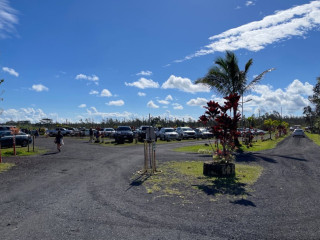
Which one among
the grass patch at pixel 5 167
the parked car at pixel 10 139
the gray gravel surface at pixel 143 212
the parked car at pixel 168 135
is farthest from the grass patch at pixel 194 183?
the parked car at pixel 168 135

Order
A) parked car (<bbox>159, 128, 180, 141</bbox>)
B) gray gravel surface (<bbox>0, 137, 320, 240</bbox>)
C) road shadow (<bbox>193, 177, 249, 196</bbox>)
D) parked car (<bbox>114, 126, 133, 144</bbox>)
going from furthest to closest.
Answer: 1. parked car (<bbox>159, 128, 180, 141</bbox>)
2. parked car (<bbox>114, 126, 133, 144</bbox>)
3. road shadow (<bbox>193, 177, 249, 196</bbox>)
4. gray gravel surface (<bbox>0, 137, 320, 240</bbox>)

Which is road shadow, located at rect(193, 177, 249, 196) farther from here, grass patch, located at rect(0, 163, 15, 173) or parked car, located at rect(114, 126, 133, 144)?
parked car, located at rect(114, 126, 133, 144)

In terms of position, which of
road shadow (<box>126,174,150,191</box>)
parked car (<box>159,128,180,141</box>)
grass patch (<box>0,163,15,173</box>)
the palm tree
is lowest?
road shadow (<box>126,174,150,191</box>)

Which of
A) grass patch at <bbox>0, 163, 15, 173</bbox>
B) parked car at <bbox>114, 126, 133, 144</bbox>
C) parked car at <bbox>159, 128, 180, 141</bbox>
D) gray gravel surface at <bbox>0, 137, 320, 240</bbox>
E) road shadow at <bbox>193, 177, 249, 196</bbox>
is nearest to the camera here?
gray gravel surface at <bbox>0, 137, 320, 240</bbox>

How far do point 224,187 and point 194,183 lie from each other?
0.99 metres

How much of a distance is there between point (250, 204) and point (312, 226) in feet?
5.20

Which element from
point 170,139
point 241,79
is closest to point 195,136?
point 170,139

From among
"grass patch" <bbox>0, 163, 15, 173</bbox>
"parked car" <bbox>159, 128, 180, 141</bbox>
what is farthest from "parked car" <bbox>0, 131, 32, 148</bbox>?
"parked car" <bbox>159, 128, 180, 141</bbox>

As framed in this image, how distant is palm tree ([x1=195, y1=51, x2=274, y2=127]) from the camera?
19.7 metres

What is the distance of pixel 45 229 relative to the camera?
4902mm

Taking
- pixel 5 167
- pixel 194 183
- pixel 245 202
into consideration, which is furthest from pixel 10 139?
pixel 245 202

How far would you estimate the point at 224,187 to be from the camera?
8.20m

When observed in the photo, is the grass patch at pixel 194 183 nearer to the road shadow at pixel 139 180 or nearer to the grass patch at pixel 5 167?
the road shadow at pixel 139 180

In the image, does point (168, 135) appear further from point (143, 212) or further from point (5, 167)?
point (143, 212)
